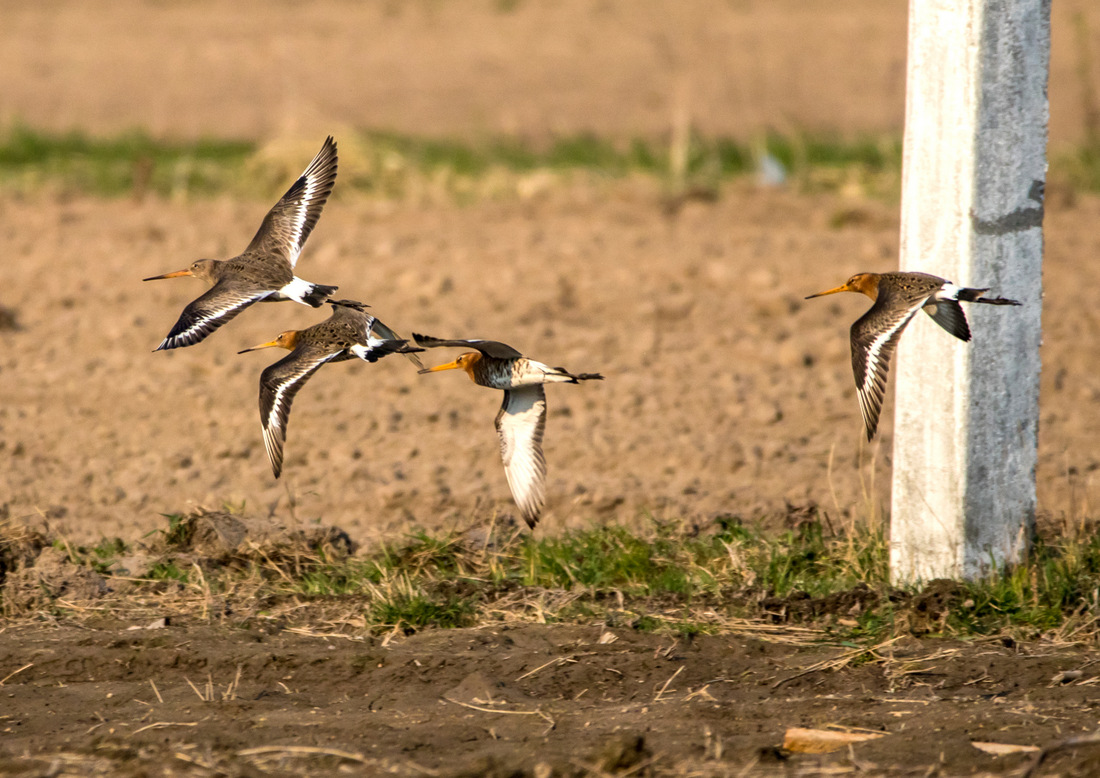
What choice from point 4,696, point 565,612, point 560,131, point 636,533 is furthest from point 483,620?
point 560,131

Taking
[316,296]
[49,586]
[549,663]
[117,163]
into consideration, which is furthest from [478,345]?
[117,163]

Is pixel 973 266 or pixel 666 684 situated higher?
pixel 973 266

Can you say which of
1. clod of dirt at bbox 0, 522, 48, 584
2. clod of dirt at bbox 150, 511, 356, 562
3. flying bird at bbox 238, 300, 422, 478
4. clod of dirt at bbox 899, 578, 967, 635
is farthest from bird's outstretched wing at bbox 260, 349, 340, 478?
clod of dirt at bbox 899, 578, 967, 635

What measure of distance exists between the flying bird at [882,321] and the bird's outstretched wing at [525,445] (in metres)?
1.01

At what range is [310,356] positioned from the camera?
11.2ft

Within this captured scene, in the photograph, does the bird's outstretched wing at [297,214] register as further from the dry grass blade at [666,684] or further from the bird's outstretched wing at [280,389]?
the dry grass blade at [666,684]

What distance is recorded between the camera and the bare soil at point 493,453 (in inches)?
150

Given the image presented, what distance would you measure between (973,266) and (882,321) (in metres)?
1.22

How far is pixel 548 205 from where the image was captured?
10391 millimetres

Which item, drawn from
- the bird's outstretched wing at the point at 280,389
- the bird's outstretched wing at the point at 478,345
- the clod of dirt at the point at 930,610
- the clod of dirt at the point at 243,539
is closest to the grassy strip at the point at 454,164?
the clod of dirt at the point at 243,539

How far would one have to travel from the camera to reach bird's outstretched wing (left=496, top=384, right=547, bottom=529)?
4.09 metres

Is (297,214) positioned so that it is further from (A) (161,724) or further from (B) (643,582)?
(B) (643,582)

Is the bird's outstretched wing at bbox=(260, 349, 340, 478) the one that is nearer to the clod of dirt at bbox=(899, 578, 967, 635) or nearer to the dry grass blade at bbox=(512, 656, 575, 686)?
the dry grass blade at bbox=(512, 656, 575, 686)

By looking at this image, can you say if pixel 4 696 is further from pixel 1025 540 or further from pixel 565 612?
pixel 1025 540
